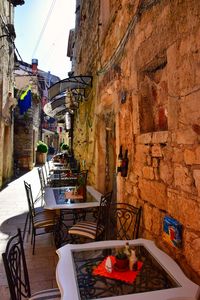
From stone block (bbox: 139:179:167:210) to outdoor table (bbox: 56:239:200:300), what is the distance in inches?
16.3

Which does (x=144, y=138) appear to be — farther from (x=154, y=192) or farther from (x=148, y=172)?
(x=154, y=192)

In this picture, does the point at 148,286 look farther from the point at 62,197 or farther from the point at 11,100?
the point at 11,100

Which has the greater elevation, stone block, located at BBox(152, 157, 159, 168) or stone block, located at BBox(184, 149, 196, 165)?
stone block, located at BBox(184, 149, 196, 165)

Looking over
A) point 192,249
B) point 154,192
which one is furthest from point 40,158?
point 192,249

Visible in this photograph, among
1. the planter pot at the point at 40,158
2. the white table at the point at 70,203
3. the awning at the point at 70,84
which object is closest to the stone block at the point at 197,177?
the white table at the point at 70,203

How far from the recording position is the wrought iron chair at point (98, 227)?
317cm

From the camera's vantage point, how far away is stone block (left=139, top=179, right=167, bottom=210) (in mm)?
2318

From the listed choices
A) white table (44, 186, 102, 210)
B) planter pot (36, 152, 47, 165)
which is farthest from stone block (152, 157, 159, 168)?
planter pot (36, 152, 47, 165)

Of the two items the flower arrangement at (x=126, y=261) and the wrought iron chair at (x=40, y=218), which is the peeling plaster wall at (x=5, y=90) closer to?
the wrought iron chair at (x=40, y=218)

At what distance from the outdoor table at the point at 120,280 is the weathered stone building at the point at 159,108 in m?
0.18

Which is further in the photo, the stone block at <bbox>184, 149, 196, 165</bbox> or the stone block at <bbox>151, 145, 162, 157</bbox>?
the stone block at <bbox>151, 145, 162, 157</bbox>

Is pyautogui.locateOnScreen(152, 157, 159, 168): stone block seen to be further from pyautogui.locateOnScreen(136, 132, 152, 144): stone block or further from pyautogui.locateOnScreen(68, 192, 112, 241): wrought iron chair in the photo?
pyautogui.locateOnScreen(68, 192, 112, 241): wrought iron chair

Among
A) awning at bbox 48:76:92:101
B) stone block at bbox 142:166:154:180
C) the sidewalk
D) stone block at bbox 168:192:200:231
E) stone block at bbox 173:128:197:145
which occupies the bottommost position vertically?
the sidewalk

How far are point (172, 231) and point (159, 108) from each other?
124 centimetres
